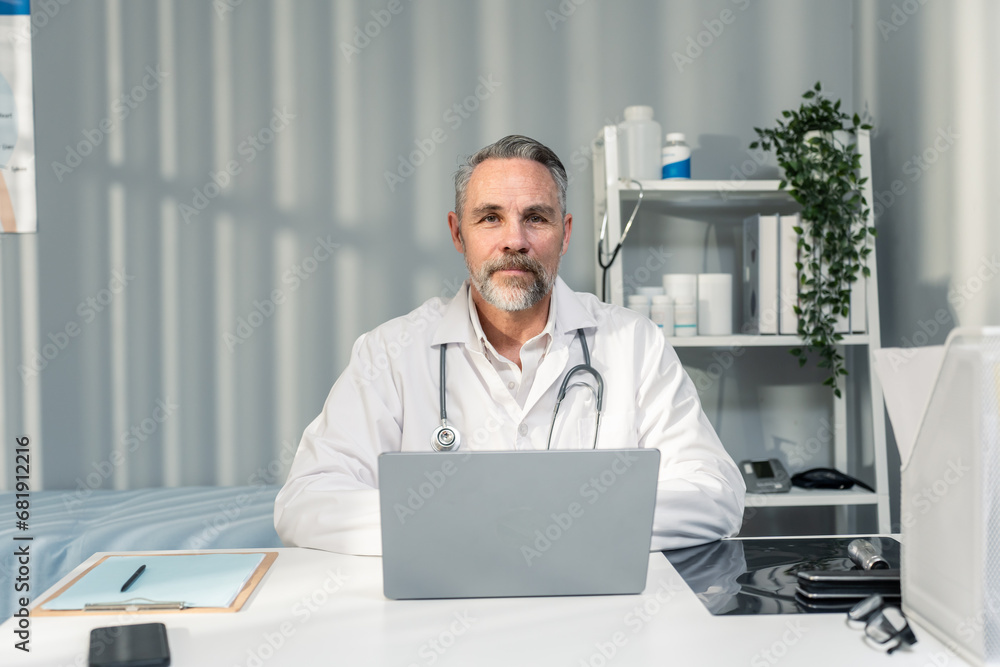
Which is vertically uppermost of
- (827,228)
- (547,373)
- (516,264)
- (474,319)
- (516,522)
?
(827,228)

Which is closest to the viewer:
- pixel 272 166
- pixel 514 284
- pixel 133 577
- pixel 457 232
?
pixel 133 577

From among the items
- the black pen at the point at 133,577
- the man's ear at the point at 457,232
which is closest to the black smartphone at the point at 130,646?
the black pen at the point at 133,577

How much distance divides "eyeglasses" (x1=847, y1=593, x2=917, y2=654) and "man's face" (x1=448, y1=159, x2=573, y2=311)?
93 centimetres

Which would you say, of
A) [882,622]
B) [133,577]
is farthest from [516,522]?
[133,577]

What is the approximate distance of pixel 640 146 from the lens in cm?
220

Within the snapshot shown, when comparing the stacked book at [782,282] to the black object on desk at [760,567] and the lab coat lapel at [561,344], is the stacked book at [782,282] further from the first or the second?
the black object on desk at [760,567]

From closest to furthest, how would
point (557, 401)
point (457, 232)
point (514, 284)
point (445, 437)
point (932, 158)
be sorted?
point (445, 437)
point (557, 401)
point (514, 284)
point (457, 232)
point (932, 158)

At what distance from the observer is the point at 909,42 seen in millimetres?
2168

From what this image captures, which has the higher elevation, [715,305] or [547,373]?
[715,305]

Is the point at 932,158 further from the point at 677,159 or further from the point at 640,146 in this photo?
the point at 640,146

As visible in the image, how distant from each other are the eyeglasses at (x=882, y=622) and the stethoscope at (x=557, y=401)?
2.19 feet

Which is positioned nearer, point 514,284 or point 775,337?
point 514,284

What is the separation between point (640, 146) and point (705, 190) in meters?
0.21

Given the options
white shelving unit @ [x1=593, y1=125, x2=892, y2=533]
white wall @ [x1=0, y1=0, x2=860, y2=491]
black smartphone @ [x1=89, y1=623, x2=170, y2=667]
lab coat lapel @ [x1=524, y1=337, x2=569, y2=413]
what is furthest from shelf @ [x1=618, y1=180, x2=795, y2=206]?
black smartphone @ [x1=89, y1=623, x2=170, y2=667]
